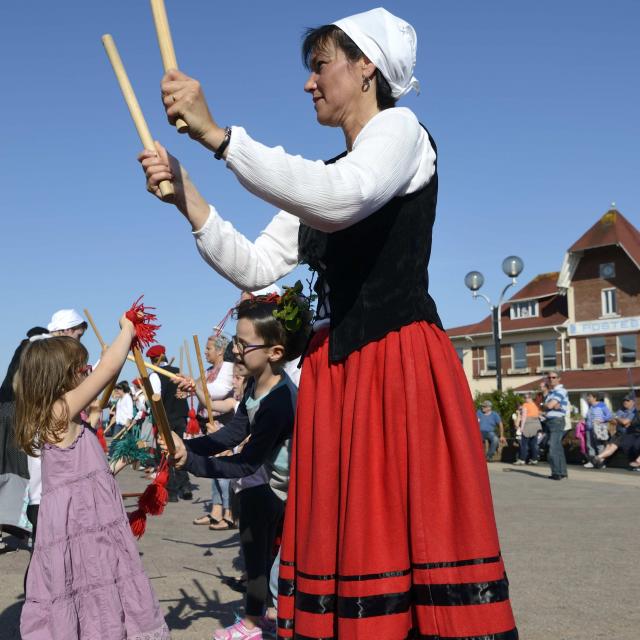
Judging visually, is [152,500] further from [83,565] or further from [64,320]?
[64,320]

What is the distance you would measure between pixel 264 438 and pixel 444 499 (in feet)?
5.97

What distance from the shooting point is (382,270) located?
2.29m

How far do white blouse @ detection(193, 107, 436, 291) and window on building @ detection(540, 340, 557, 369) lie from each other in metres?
49.1

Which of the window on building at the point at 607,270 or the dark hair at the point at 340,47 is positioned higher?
the window on building at the point at 607,270

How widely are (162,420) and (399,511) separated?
981 millimetres

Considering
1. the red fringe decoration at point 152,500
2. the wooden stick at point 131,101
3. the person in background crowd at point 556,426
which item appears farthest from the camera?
the person in background crowd at point 556,426

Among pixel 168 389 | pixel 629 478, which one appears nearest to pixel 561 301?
pixel 629 478

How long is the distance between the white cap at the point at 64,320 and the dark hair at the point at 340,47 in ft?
13.6

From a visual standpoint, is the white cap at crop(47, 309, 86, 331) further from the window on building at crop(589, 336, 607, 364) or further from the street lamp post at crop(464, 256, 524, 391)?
the window on building at crop(589, 336, 607, 364)

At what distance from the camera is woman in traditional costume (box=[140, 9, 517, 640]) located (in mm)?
2049

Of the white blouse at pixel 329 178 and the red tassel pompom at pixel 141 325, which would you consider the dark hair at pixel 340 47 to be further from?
the red tassel pompom at pixel 141 325

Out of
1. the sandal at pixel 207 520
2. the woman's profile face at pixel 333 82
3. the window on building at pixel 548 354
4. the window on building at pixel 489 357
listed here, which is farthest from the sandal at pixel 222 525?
the window on building at pixel 489 357

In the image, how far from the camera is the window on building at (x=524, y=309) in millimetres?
51844

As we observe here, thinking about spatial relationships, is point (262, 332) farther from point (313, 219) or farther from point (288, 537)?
point (313, 219)
